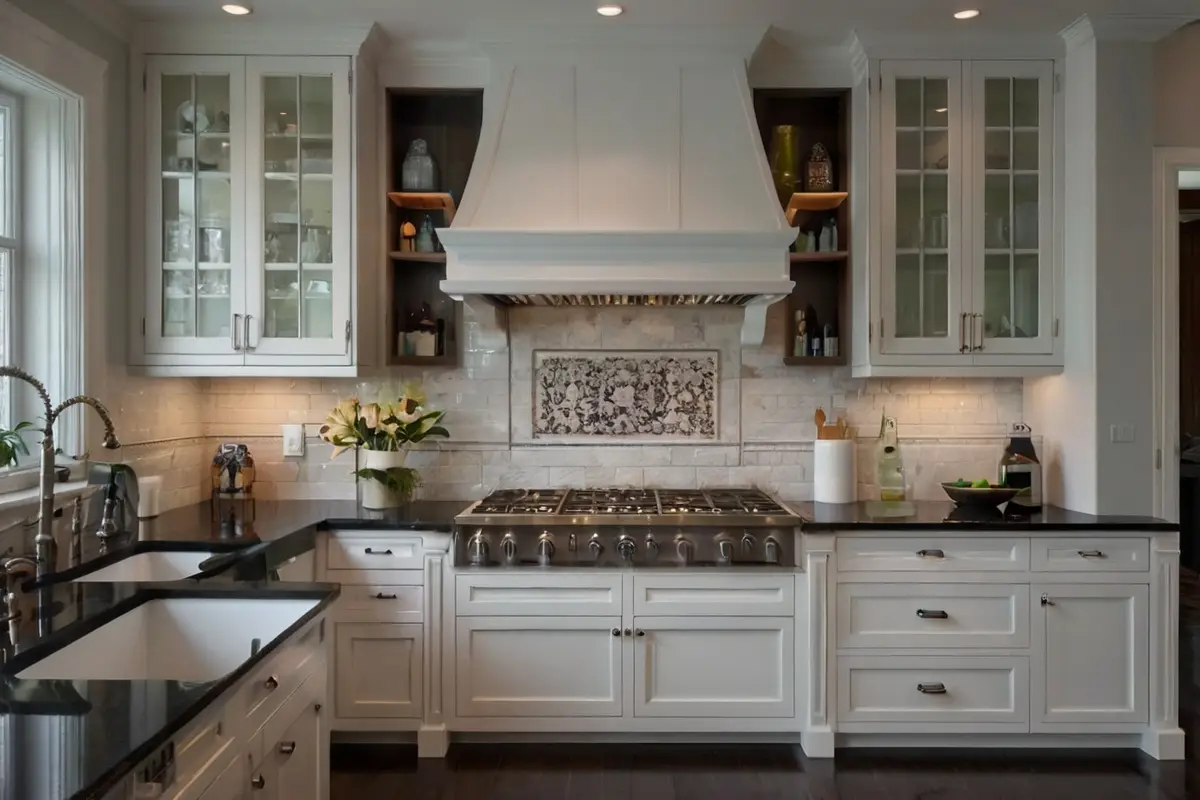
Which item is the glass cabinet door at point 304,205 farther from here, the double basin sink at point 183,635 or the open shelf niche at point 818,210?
the open shelf niche at point 818,210

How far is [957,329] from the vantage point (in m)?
3.20

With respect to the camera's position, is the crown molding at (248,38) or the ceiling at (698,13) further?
the crown molding at (248,38)

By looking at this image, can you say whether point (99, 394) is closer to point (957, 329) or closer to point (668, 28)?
point (668, 28)

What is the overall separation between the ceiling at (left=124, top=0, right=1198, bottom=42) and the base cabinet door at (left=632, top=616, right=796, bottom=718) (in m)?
2.22

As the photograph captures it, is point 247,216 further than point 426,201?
No

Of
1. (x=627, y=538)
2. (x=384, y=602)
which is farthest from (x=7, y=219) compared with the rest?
(x=627, y=538)

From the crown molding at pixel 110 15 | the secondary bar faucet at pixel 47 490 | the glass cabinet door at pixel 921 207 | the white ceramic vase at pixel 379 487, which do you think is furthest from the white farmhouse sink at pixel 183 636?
the glass cabinet door at pixel 921 207

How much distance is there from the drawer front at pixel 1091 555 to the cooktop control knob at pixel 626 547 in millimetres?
Result: 1423

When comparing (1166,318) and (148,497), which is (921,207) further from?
(148,497)

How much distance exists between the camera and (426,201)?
134 inches

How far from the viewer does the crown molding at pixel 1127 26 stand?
301cm

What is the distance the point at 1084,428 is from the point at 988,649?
3.05ft

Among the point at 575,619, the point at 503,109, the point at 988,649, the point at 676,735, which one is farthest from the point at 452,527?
the point at 988,649

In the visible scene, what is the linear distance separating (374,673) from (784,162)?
255cm
